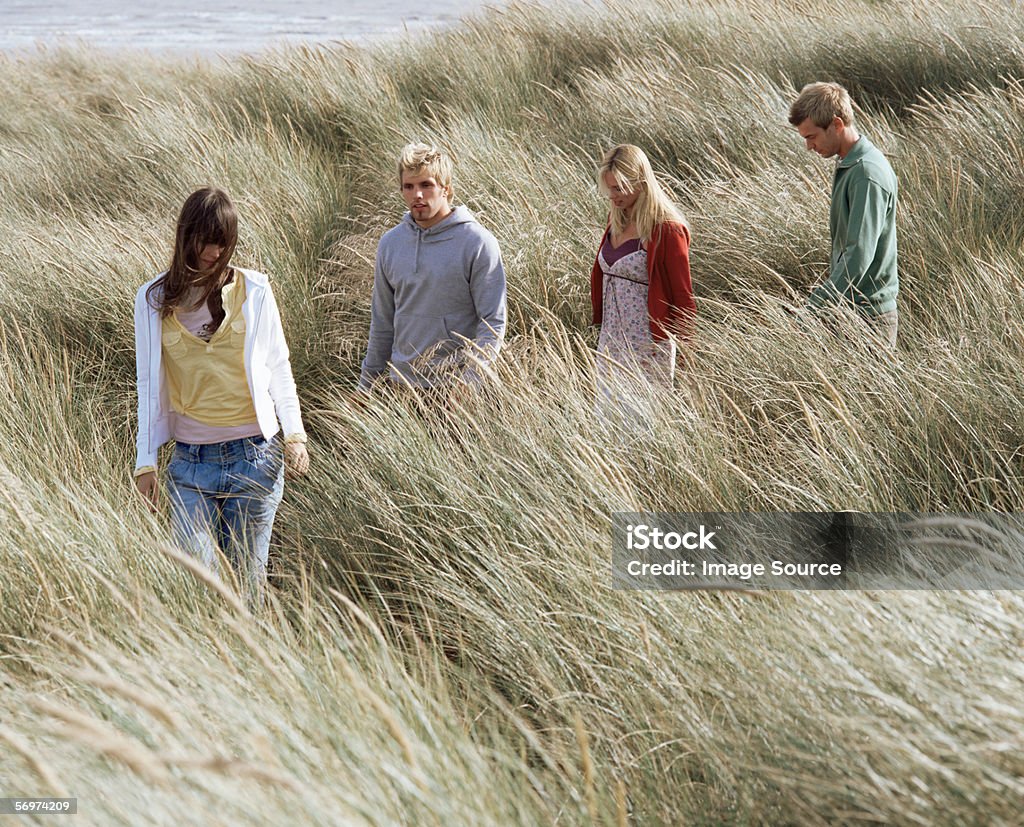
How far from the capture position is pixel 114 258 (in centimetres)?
591

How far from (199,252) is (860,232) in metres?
2.67

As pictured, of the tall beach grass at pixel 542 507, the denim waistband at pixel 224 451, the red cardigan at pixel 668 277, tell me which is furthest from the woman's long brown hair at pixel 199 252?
the red cardigan at pixel 668 277

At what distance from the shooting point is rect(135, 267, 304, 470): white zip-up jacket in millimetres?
3580

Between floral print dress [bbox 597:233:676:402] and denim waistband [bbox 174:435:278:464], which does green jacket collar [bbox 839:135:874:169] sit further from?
denim waistband [bbox 174:435:278:464]

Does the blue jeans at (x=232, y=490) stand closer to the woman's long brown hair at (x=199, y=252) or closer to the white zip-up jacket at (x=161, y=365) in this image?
A: the white zip-up jacket at (x=161, y=365)

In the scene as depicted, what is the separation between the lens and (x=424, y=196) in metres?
4.30

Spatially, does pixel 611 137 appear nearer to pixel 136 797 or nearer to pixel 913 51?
pixel 913 51

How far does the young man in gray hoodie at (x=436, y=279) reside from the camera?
4301 mm

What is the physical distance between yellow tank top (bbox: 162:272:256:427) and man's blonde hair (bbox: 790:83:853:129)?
8.23 ft

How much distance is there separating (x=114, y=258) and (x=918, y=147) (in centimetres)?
517

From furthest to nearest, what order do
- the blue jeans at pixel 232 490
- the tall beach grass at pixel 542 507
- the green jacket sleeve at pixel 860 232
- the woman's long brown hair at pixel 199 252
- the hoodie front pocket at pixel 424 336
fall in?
the hoodie front pocket at pixel 424 336 → the green jacket sleeve at pixel 860 232 → the blue jeans at pixel 232 490 → the woman's long brown hair at pixel 199 252 → the tall beach grass at pixel 542 507

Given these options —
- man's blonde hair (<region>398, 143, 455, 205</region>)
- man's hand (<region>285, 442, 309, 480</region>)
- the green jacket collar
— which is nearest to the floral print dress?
man's blonde hair (<region>398, 143, 455, 205</region>)

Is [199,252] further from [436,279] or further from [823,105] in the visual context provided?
[823,105]

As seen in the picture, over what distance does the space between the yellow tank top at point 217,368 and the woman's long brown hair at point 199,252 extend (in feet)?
0.17
